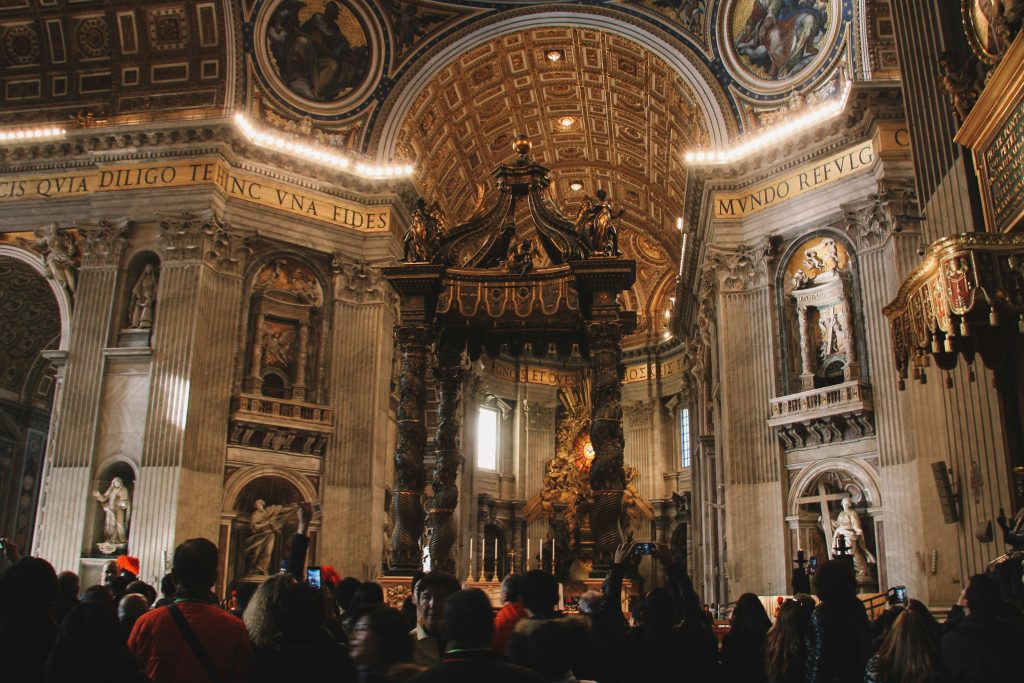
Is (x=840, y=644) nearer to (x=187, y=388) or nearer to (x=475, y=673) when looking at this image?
(x=475, y=673)

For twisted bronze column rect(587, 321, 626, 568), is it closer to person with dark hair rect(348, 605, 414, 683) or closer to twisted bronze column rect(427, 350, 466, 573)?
twisted bronze column rect(427, 350, 466, 573)

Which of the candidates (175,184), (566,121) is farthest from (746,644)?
(566,121)

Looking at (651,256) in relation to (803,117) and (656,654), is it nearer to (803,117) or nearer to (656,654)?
(803,117)

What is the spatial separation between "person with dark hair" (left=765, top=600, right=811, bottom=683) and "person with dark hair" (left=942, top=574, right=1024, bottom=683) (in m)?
0.81

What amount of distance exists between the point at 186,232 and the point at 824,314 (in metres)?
11.6

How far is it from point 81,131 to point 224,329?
4.87 m

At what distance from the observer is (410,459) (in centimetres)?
1105

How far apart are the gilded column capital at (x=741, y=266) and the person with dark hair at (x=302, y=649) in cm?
1513

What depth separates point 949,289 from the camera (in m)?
6.85

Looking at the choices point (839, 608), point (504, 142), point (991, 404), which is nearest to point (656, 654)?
point (839, 608)

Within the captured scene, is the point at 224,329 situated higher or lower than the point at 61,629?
higher

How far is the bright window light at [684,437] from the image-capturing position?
28469 mm

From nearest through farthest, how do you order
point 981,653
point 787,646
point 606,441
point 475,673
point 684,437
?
point 475,673 < point 981,653 < point 787,646 < point 606,441 < point 684,437

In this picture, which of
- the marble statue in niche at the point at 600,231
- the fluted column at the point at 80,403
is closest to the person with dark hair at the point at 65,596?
the marble statue in niche at the point at 600,231
